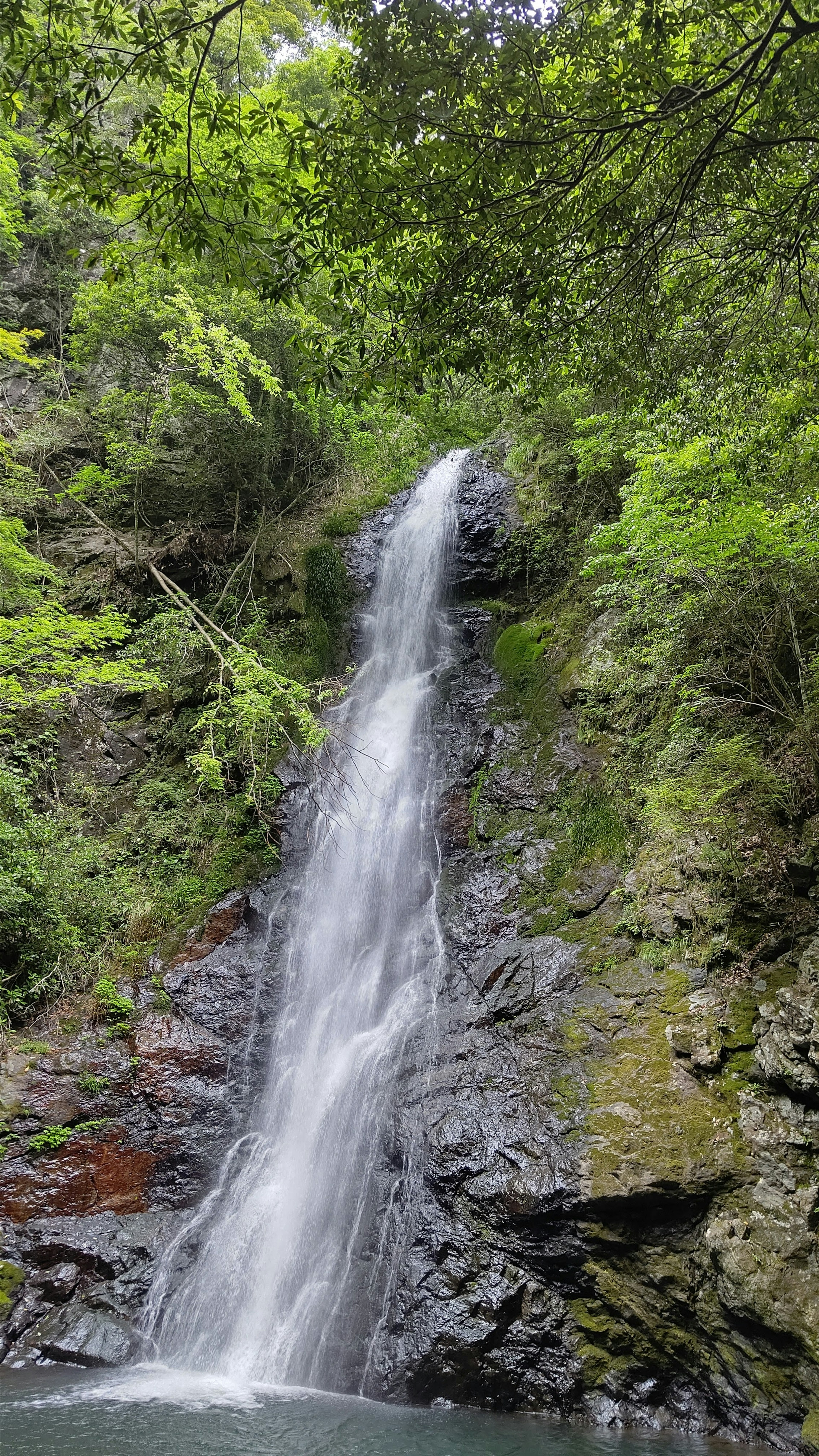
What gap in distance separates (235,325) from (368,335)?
858cm

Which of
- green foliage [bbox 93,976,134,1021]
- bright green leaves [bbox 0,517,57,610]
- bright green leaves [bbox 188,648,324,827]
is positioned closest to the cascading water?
bright green leaves [bbox 188,648,324,827]

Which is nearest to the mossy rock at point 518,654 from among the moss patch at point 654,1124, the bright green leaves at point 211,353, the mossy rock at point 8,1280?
the bright green leaves at point 211,353

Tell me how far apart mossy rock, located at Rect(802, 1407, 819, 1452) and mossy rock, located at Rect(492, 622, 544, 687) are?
8347 mm

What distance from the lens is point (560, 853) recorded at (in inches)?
352

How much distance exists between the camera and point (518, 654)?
12.1 m

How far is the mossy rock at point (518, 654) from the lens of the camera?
1166 centimetres

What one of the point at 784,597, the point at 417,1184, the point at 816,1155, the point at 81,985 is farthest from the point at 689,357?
the point at 81,985

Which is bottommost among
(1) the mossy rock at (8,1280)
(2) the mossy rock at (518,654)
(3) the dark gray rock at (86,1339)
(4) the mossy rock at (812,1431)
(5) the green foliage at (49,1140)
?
(3) the dark gray rock at (86,1339)

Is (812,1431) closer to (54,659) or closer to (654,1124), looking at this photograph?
(654,1124)

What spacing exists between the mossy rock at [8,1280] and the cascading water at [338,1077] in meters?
1.44

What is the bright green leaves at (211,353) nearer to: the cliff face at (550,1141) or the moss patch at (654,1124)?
the cliff face at (550,1141)

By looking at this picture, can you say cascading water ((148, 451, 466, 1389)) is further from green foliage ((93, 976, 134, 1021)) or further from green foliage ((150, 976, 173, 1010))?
green foliage ((93, 976, 134, 1021))

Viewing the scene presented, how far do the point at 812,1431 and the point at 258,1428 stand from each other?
3.59 meters

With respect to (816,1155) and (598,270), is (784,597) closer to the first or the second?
(598,270)
